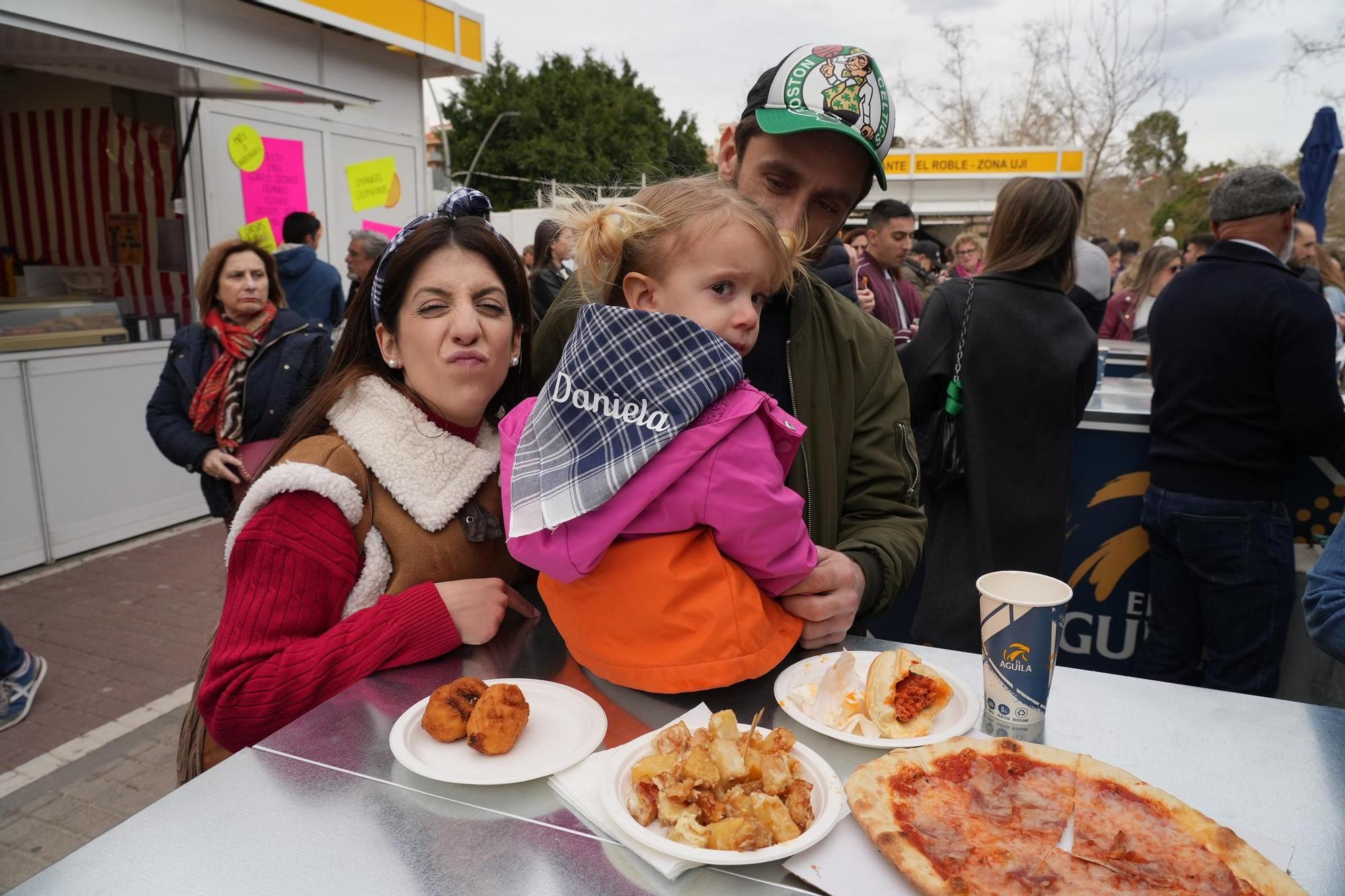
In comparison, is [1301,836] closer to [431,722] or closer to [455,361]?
[431,722]

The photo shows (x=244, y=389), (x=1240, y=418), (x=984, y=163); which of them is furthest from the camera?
(x=984, y=163)

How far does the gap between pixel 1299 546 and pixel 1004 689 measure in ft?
12.3

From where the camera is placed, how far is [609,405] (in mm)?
1646

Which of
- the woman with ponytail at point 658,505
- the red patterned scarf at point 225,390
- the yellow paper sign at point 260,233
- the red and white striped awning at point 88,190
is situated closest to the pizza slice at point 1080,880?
the woman with ponytail at point 658,505

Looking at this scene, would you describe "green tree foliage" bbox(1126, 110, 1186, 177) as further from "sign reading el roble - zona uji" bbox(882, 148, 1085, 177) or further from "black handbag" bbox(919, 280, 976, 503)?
"black handbag" bbox(919, 280, 976, 503)

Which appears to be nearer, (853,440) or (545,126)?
(853,440)

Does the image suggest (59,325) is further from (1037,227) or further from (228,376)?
(1037,227)

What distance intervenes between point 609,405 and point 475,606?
21.9 inches

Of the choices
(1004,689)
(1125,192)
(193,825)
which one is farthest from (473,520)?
(1125,192)

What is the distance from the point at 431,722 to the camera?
1.45 m

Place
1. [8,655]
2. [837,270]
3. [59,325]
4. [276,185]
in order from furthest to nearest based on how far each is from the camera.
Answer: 1. [276,185]
2. [59,325]
3. [8,655]
4. [837,270]

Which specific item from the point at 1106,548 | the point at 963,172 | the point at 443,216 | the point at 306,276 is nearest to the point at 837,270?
the point at 443,216

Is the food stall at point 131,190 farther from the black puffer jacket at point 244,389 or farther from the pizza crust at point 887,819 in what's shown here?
the pizza crust at point 887,819

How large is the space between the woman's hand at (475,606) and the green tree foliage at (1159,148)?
3815cm
